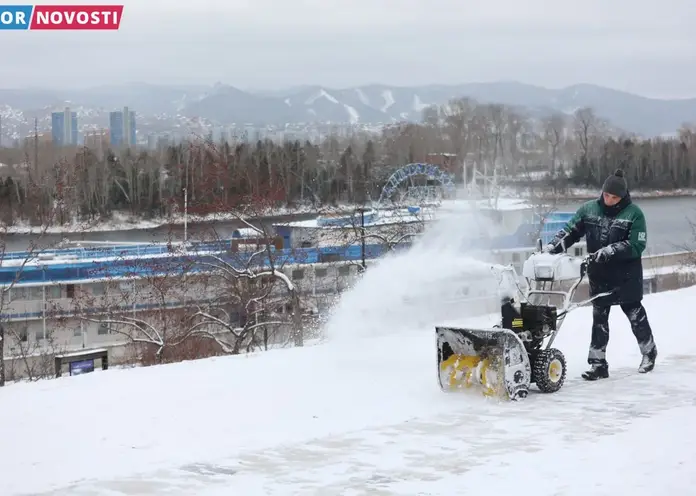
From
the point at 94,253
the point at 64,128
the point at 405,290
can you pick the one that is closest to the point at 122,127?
the point at 64,128

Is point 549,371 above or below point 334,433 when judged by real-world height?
above

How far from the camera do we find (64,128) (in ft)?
260

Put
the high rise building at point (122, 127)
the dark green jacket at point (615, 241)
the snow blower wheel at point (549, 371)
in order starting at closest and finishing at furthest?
1. the snow blower wheel at point (549, 371)
2. the dark green jacket at point (615, 241)
3. the high rise building at point (122, 127)

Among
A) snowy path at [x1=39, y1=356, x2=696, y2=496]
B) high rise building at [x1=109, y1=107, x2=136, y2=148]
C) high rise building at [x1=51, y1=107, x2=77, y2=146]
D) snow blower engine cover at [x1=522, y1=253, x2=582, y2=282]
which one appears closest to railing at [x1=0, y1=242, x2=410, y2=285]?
snow blower engine cover at [x1=522, y1=253, x2=582, y2=282]

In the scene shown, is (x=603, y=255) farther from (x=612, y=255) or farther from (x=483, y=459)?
(x=483, y=459)

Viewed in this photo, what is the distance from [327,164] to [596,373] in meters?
54.2

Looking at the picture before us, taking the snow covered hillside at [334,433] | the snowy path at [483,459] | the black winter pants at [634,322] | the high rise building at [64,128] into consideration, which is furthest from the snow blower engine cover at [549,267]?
the high rise building at [64,128]

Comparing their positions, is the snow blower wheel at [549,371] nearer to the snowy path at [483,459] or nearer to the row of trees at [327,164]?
the snowy path at [483,459]

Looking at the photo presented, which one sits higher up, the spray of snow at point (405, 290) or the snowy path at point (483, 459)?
the spray of snow at point (405, 290)

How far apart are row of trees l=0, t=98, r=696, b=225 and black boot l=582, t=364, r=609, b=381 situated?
20.9 m

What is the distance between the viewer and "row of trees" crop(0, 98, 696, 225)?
40.3 m

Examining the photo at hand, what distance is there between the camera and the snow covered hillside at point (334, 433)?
5516 mm

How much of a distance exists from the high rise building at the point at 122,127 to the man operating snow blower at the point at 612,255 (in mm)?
72017

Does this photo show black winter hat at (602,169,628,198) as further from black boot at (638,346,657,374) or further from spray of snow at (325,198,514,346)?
black boot at (638,346,657,374)
